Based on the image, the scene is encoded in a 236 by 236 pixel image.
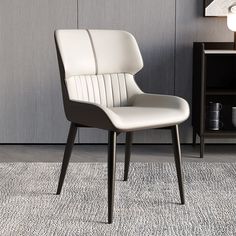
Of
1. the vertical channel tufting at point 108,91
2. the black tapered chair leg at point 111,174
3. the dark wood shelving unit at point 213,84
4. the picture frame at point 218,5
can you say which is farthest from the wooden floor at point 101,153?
the black tapered chair leg at point 111,174

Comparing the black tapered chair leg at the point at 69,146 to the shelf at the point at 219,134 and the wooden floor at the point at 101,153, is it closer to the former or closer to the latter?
the wooden floor at the point at 101,153

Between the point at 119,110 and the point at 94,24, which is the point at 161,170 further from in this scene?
the point at 94,24

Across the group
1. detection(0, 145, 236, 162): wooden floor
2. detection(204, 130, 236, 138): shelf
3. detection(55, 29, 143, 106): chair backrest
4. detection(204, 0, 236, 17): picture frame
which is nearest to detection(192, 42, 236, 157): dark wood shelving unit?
detection(204, 130, 236, 138): shelf

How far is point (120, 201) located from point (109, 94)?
0.59 meters

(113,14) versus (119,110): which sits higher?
(113,14)

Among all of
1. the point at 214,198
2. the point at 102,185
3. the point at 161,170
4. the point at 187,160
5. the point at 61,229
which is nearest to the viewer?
the point at 61,229

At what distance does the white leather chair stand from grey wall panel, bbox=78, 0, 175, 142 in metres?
1.07

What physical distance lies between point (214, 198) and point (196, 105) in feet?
4.17

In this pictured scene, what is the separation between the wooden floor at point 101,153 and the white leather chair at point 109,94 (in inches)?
27.7

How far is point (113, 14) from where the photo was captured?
4.10 m

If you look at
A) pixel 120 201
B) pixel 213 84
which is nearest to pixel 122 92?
pixel 120 201

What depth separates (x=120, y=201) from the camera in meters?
2.78

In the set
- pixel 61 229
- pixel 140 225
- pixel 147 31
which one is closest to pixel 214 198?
pixel 140 225

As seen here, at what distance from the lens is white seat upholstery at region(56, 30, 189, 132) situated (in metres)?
2.64
